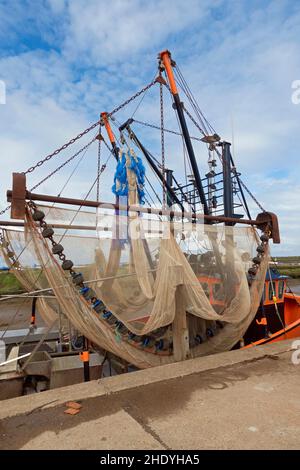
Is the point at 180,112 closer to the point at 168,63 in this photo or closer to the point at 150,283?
the point at 168,63

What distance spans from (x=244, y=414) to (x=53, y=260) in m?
2.80

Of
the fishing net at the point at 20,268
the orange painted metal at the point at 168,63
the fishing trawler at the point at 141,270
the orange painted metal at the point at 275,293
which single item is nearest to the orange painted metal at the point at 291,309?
the orange painted metal at the point at 275,293

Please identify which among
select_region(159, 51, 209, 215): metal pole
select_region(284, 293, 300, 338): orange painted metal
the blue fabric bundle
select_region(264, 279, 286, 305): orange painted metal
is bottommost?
select_region(284, 293, 300, 338): orange painted metal

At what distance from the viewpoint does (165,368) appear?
4.37m

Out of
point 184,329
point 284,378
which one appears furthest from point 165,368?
point 284,378

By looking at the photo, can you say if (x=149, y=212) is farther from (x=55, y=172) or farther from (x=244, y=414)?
(x=55, y=172)

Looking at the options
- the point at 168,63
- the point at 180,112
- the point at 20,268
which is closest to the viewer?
the point at 20,268

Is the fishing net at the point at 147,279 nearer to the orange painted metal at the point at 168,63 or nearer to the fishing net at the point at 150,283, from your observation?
the fishing net at the point at 150,283

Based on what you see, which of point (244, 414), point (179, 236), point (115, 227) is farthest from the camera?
point (179, 236)

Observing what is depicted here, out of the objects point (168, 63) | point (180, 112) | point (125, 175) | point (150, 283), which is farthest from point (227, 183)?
point (150, 283)

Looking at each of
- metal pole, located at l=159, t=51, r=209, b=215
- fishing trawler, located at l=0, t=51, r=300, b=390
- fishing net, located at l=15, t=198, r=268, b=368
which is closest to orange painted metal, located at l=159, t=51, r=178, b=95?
metal pole, located at l=159, t=51, r=209, b=215

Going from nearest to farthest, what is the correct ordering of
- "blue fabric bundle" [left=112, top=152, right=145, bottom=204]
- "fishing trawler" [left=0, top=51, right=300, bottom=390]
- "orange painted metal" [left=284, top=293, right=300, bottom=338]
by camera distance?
"fishing trawler" [left=0, top=51, right=300, bottom=390], "blue fabric bundle" [left=112, top=152, right=145, bottom=204], "orange painted metal" [left=284, top=293, right=300, bottom=338]

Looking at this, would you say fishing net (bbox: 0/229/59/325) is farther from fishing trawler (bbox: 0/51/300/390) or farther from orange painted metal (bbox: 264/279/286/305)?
orange painted metal (bbox: 264/279/286/305)

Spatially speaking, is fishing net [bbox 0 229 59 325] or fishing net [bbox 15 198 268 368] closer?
fishing net [bbox 15 198 268 368]
